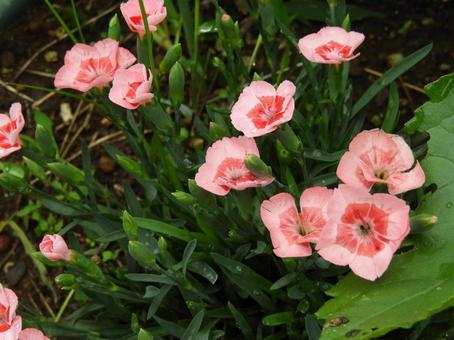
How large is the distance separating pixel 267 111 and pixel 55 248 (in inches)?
17.9

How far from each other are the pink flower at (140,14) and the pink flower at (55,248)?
443 millimetres

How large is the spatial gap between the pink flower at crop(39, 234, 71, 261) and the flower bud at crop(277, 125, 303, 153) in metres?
0.43

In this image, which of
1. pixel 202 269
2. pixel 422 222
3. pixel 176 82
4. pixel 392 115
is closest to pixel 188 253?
pixel 202 269

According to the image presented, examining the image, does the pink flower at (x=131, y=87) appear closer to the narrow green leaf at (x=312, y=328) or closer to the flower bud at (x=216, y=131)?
the flower bud at (x=216, y=131)

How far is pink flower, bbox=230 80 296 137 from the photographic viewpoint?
1.27 metres

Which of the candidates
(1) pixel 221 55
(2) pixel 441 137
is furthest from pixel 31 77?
(2) pixel 441 137

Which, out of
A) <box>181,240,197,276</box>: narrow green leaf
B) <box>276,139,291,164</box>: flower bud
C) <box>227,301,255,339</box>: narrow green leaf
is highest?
<box>276,139,291,164</box>: flower bud

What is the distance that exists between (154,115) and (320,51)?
1.12 ft

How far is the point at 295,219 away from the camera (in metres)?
1.29

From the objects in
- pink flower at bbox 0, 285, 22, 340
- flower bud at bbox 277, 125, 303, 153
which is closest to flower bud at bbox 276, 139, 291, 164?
flower bud at bbox 277, 125, 303, 153

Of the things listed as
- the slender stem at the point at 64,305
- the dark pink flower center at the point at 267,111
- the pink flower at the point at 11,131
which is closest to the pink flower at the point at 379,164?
the dark pink flower center at the point at 267,111

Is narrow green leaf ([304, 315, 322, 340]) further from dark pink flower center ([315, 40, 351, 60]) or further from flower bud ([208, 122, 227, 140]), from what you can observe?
dark pink flower center ([315, 40, 351, 60])

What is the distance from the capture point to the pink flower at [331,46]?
1.37 meters

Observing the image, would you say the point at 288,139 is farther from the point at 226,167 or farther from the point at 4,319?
the point at 4,319
